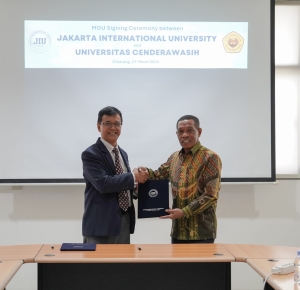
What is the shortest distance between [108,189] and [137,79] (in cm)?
169

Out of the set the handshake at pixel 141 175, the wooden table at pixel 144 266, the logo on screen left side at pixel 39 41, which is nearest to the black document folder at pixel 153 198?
the handshake at pixel 141 175

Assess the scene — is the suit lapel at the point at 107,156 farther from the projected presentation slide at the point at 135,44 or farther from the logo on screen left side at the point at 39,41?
the logo on screen left side at the point at 39,41

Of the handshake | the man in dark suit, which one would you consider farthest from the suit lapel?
the handshake

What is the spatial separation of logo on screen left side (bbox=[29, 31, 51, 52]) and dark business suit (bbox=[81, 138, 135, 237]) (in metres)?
1.65

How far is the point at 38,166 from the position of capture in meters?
4.32

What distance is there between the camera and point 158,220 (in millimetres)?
4555

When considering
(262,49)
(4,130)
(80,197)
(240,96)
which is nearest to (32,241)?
(80,197)

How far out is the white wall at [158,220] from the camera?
4469 mm

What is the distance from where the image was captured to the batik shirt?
304cm

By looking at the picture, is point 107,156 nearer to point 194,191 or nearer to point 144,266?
point 194,191

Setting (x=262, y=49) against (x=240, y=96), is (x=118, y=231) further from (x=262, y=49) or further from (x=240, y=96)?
(x=262, y=49)

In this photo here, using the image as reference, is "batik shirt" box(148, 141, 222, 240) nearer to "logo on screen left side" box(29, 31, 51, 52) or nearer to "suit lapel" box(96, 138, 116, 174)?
"suit lapel" box(96, 138, 116, 174)

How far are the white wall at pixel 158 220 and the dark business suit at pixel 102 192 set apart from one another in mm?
1411

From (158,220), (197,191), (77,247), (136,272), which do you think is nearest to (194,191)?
(197,191)
